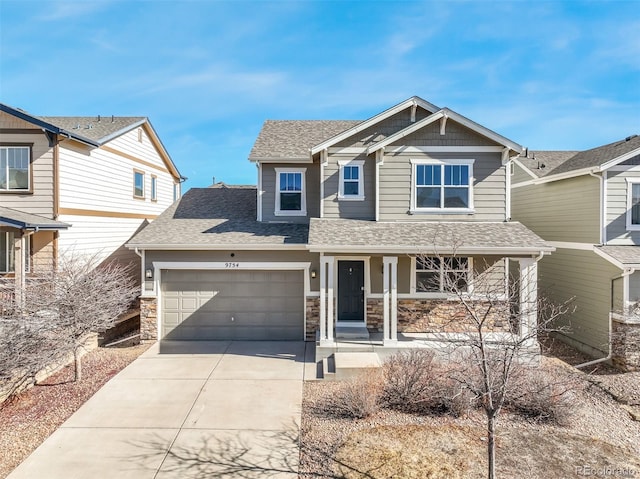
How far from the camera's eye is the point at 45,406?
7.22 metres

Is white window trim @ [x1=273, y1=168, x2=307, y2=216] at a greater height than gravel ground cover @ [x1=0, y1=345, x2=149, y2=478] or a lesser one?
greater

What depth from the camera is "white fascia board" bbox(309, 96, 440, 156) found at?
11.4m

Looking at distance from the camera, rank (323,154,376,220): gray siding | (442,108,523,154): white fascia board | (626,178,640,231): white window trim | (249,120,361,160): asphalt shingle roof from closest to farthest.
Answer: (626,178,640,231): white window trim
(442,108,523,154): white fascia board
(323,154,376,220): gray siding
(249,120,361,160): asphalt shingle roof

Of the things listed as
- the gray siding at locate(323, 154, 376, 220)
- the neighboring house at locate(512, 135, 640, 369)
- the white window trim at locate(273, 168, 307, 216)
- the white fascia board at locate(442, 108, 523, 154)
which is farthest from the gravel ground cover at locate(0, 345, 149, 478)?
the neighboring house at locate(512, 135, 640, 369)

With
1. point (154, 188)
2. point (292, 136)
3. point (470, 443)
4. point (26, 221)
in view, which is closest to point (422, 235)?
point (470, 443)

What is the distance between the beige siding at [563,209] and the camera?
11.0 m

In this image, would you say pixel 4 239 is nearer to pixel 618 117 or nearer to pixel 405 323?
pixel 405 323

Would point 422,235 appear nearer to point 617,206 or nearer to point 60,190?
Answer: point 617,206

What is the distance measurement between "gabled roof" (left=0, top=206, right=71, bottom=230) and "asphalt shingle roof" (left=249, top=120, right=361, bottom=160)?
5.99 m

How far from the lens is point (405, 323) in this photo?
36.5ft

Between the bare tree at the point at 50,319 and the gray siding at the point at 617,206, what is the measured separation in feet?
44.9

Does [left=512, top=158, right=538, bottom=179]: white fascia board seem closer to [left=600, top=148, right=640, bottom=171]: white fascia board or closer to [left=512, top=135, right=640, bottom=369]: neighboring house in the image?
[left=512, top=135, right=640, bottom=369]: neighboring house

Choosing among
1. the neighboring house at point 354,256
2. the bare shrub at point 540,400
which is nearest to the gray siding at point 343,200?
the neighboring house at point 354,256

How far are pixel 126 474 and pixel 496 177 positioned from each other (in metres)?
11.3
